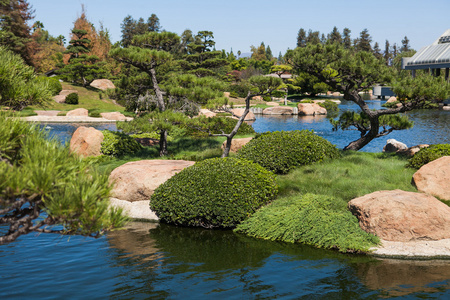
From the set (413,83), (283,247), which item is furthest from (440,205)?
(413,83)

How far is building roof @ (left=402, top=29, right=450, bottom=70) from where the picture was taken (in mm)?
58781

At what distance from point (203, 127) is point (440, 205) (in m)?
10.9

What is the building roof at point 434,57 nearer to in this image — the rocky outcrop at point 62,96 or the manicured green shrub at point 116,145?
the manicured green shrub at point 116,145

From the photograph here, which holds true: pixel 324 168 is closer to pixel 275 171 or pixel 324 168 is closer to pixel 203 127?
pixel 275 171

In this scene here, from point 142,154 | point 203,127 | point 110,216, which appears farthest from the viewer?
point 142,154

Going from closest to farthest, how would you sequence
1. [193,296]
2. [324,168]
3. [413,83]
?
[193,296]
[324,168]
[413,83]

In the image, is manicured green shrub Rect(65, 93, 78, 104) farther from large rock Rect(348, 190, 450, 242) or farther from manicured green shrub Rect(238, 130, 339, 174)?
large rock Rect(348, 190, 450, 242)

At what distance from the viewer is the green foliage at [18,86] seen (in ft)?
24.7

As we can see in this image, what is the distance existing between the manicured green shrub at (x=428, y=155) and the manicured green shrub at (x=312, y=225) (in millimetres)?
5135

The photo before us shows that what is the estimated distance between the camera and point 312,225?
12.5 m

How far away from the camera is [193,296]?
8953 millimetres

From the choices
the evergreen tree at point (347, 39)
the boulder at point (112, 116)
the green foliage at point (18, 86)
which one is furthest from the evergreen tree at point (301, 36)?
the green foliage at point (18, 86)

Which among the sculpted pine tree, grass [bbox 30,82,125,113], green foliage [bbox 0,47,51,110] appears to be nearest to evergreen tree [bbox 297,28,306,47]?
grass [bbox 30,82,125,113]

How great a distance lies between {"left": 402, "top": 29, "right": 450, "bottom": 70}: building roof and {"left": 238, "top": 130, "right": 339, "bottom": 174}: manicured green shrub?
49.6 metres
